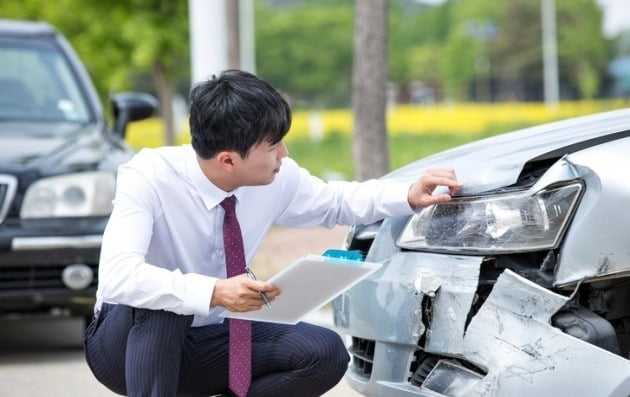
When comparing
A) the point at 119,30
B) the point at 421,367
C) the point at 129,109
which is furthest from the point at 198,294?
the point at 119,30

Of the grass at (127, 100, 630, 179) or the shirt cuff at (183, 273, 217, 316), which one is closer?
the shirt cuff at (183, 273, 217, 316)

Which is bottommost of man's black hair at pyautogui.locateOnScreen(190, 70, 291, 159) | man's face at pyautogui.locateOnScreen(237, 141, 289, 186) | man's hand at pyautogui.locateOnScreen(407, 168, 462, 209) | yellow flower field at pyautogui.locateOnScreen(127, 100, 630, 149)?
yellow flower field at pyautogui.locateOnScreen(127, 100, 630, 149)

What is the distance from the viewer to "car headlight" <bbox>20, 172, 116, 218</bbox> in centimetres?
671

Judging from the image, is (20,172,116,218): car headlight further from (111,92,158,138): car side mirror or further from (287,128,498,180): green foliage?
(287,128,498,180): green foliage

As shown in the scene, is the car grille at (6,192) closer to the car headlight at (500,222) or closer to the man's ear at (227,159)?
the man's ear at (227,159)

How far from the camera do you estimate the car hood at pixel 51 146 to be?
681 cm

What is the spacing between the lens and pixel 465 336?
136 inches

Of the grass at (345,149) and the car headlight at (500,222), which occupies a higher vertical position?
the car headlight at (500,222)

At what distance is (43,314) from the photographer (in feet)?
22.4

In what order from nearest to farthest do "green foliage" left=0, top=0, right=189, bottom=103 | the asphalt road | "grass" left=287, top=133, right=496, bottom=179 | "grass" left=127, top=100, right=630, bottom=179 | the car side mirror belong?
the asphalt road → the car side mirror → "green foliage" left=0, top=0, right=189, bottom=103 → "grass" left=287, top=133, right=496, bottom=179 → "grass" left=127, top=100, right=630, bottom=179

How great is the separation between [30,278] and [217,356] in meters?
3.00

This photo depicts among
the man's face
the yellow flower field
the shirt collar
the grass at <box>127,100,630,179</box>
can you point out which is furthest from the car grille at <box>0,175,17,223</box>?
the yellow flower field

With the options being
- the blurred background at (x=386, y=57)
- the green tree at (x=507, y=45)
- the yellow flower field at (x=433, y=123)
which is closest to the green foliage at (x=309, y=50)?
the blurred background at (x=386, y=57)

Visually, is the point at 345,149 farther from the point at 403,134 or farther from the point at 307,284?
the point at 307,284
